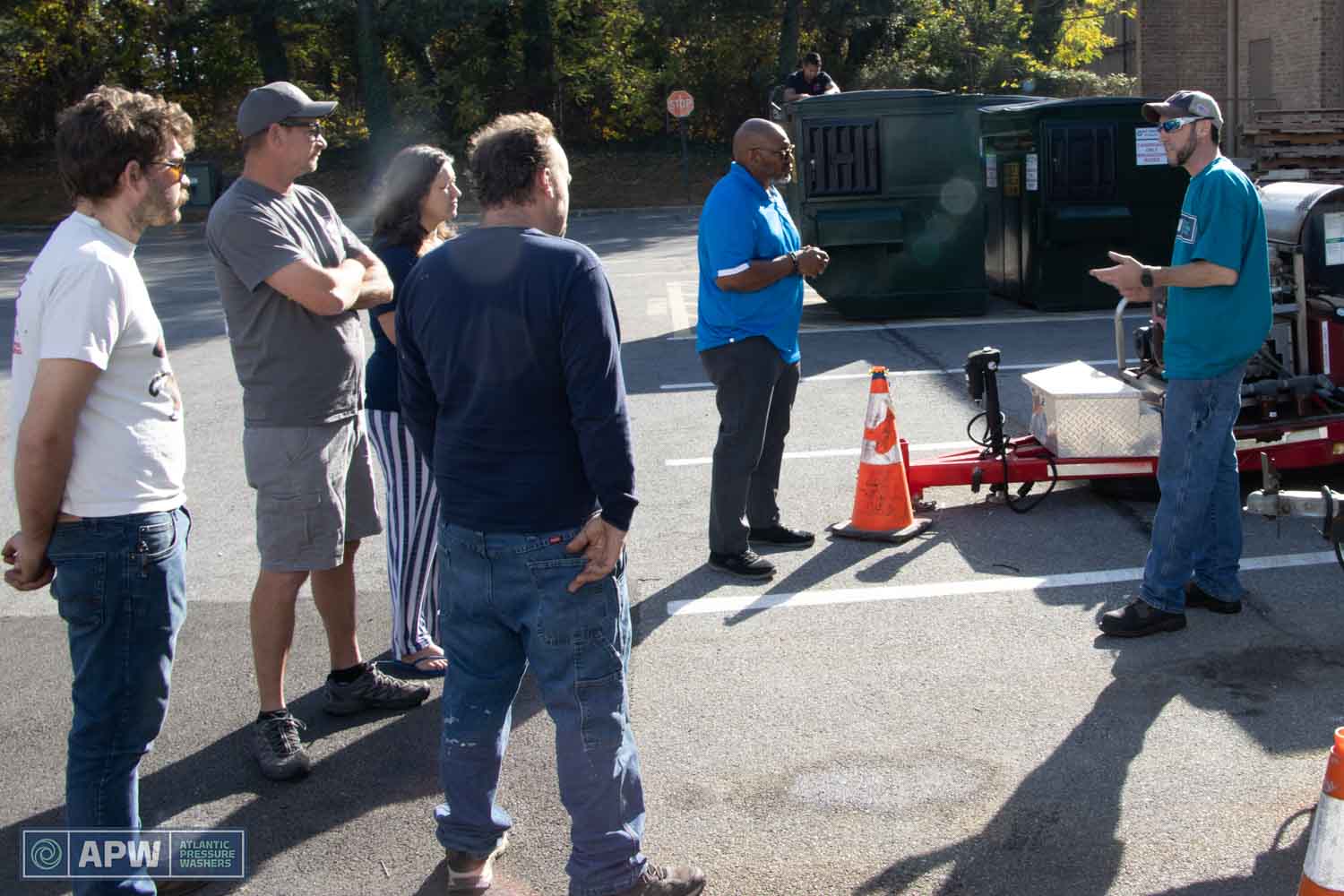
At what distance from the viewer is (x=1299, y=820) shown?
3.53m

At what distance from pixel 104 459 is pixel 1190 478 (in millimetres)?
3627

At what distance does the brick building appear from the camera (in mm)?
24531

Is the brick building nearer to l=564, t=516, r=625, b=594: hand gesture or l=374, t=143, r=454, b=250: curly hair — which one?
l=374, t=143, r=454, b=250: curly hair

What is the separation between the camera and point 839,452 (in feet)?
25.6

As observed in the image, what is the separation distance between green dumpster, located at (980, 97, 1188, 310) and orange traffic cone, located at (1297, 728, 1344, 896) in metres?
9.47

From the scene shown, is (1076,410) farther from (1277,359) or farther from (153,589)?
(153,589)

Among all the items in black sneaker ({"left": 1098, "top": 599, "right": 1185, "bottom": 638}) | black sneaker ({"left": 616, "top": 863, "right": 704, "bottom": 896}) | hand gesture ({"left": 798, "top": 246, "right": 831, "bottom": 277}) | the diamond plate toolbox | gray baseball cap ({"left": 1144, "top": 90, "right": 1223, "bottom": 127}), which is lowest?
black sneaker ({"left": 616, "top": 863, "right": 704, "bottom": 896})

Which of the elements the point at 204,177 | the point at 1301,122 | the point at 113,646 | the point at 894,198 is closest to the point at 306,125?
the point at 113,646

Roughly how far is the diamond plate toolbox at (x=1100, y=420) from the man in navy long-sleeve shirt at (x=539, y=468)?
3775 mm

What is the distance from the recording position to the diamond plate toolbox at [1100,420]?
245 inches

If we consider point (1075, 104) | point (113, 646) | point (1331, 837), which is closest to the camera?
point (1331, 837)

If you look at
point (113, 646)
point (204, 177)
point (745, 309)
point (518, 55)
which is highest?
point (518, 55)

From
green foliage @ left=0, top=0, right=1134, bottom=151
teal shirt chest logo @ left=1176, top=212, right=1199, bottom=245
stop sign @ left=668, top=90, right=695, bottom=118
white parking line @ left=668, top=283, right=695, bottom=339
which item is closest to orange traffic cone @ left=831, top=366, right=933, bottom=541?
teal shirt chest logo @ left=1176, top=212, right=1199, bottom=245

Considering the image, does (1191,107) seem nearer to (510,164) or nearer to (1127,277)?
(1127,277)
